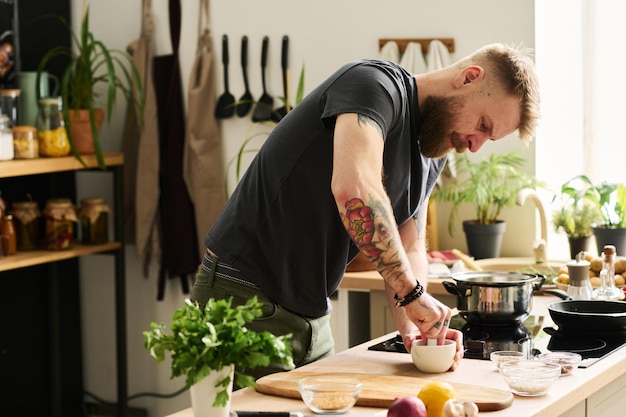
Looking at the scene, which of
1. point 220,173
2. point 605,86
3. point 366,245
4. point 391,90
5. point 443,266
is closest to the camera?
point 366,245

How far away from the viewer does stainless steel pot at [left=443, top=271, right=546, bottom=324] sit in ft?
8.11

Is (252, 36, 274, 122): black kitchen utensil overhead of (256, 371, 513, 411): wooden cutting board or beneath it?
overhead

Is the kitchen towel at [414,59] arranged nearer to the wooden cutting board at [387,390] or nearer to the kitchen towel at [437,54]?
the kitchen towel at [437,54]

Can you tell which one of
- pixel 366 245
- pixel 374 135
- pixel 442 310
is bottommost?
pixel 442 310

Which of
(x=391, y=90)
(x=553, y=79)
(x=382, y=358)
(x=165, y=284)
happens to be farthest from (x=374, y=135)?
(x=165, y=284)

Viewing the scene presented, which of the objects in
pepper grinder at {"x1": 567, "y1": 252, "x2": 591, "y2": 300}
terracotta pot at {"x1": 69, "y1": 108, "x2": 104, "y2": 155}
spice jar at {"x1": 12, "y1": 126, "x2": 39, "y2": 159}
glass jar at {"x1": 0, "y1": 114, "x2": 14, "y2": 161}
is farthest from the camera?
terracotta pot at {"x1": 69, "y1": 108, "x2": 104, "y2": 155}

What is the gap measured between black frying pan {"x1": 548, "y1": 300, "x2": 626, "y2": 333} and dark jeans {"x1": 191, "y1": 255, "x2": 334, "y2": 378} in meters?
0.60

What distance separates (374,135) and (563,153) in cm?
227

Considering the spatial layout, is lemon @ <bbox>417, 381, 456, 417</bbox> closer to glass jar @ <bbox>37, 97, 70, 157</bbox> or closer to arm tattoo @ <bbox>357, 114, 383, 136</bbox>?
arm tattoo @ <bbox>357, 114, 383, 136</bbox>

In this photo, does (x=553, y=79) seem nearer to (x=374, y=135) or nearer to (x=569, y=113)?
(x=569, y=113)

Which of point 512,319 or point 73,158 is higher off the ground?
point 73,158

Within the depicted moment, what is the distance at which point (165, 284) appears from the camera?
471 centimetres

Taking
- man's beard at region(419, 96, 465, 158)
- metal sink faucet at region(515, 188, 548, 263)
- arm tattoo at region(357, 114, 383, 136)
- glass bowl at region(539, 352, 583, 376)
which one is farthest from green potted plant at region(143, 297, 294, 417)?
metal sink faucet at region(515, 188, 548, 263)

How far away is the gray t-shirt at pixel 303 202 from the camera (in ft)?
7.63
